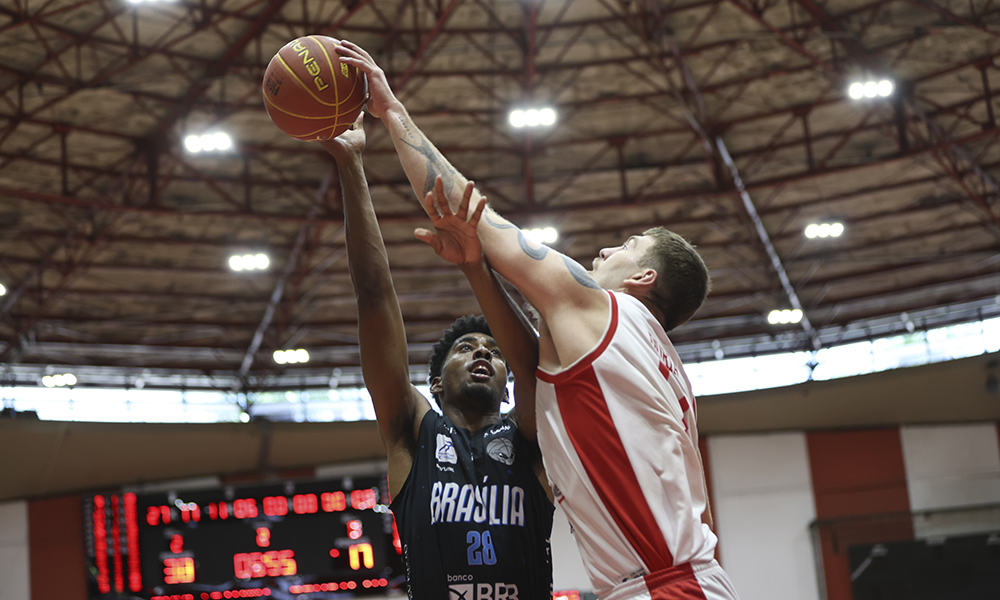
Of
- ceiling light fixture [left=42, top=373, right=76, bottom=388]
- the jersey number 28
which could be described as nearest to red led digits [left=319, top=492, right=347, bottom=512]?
the jersey number 28

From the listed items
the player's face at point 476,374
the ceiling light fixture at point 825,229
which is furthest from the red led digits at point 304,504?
the ceiling light fixture at point 825,229

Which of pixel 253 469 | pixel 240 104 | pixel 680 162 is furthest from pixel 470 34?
pixel 253 469

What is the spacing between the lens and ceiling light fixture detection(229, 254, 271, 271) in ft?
61.9

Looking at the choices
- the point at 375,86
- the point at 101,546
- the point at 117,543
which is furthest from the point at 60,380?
the point at 375,86

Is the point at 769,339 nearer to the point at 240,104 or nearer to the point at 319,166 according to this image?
the point at 319,166

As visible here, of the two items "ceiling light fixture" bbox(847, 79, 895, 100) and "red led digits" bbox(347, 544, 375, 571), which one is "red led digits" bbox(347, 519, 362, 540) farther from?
"ceiling light fixture" bbox(847, 79, 895, 100)

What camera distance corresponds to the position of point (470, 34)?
15.2 meters

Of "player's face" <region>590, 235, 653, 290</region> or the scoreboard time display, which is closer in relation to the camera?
"player's face" <region>590, 235, 653, 290</region>

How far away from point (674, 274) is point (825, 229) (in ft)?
57.1

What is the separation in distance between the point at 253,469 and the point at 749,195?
11296mm

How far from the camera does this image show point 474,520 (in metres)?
3.21

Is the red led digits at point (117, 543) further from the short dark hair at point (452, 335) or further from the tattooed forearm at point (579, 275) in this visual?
the tattooed forearm at point (579, 275)

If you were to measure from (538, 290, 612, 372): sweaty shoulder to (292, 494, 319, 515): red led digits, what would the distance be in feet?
36.0

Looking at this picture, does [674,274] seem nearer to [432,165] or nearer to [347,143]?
[432,165]
